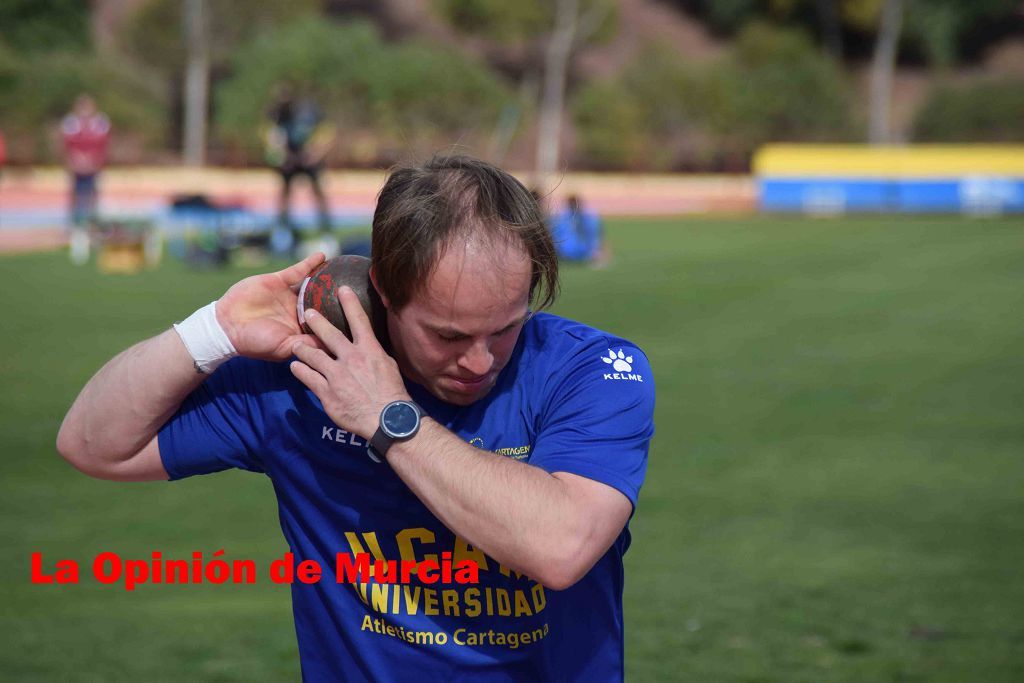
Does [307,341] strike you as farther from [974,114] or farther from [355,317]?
[974,114]

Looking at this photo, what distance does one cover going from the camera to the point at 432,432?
2.58 meters

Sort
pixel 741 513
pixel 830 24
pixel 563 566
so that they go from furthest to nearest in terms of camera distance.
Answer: pixel 830 24 → pixel 741 513 → pixel 563 566

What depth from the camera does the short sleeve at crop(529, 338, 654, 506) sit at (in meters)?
2.65

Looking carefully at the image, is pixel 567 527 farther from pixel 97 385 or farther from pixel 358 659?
pixel 97 385

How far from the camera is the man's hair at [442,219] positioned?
2604 mm

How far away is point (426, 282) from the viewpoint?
2.61m

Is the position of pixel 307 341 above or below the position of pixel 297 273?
below

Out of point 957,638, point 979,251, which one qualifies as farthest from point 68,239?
point 957,638

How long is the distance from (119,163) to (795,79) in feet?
90.5

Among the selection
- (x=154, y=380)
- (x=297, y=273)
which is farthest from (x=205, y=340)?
(x=297, y=273)

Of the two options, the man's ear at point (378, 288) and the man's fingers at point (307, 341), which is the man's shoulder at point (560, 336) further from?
the man's fingers at point (307, 341)

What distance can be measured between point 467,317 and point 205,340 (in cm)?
58

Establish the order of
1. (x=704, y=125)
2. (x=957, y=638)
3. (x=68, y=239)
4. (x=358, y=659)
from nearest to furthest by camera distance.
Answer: (x=358, y=659), (x=957, y=638), (x=68, y=239), (x=704, y=125)

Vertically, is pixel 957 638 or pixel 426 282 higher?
pixel 426 282
